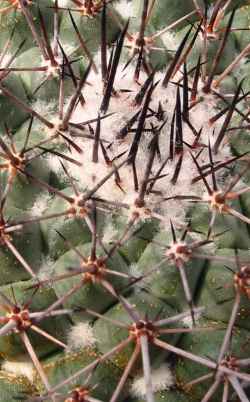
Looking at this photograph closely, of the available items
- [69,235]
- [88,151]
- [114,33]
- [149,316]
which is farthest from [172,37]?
[149,316]

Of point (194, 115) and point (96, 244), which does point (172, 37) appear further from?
point (96, 244)

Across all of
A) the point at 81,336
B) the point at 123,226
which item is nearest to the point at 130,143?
the point at 123,226

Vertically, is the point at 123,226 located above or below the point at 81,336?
above

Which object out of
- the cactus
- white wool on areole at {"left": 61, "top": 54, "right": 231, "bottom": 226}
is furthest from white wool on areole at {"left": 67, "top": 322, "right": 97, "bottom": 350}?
white wool on areole at {"left": 61, "top": 54, "right": 231, "bottom": 226}

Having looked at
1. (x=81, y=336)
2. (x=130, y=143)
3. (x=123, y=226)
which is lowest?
(x=81, y=336)

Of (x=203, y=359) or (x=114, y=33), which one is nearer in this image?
(x=203, y=359)

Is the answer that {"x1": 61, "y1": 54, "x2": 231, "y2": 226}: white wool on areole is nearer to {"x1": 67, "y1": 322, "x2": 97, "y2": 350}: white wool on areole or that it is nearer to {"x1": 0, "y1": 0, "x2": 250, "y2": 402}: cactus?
{"x1": 0, "y1": 0, "x2": 250, "y2": 402}: cactus

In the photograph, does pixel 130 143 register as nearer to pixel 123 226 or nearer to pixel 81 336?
pixel 123 226

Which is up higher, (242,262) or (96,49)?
(96,49)
